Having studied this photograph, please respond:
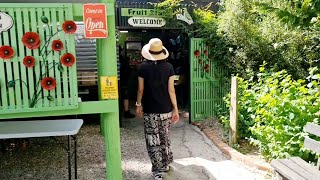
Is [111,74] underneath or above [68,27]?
underneath

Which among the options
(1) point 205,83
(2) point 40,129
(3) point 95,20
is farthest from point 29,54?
(1) point 205,83

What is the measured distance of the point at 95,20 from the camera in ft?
9.21

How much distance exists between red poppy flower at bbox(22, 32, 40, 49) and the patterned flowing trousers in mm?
1562

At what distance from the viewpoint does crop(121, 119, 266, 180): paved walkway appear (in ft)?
13.2

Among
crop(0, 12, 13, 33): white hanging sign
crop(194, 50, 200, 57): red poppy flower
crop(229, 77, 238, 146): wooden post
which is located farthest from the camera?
crop(194, 50, 200, 57): red poppy flower

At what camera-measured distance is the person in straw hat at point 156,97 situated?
373 centimetres

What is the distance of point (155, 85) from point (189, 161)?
143 centimetres

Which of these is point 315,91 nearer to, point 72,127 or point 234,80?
point 234,80

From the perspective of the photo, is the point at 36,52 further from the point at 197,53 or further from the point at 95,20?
the point at 197,53

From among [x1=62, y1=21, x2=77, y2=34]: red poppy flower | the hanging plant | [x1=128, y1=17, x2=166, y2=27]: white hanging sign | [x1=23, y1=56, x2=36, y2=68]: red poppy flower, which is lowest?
[x1=23, y1=56, x2=36, y2=68]: red poppy flower

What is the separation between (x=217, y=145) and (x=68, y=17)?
3351mm

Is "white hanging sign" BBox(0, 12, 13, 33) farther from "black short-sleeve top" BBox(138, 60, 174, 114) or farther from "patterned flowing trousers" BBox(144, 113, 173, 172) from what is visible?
"patterned flowing trousers" BBox(144, 113, 173, 172)

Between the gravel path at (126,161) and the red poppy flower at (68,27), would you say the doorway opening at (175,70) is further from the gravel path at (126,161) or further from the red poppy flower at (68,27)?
the red poppy flower at (68,27)

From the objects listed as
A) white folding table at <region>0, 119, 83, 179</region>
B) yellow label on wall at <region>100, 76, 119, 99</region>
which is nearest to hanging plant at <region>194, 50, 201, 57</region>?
white folding table at <region>0, 119, 83, 179</region>
